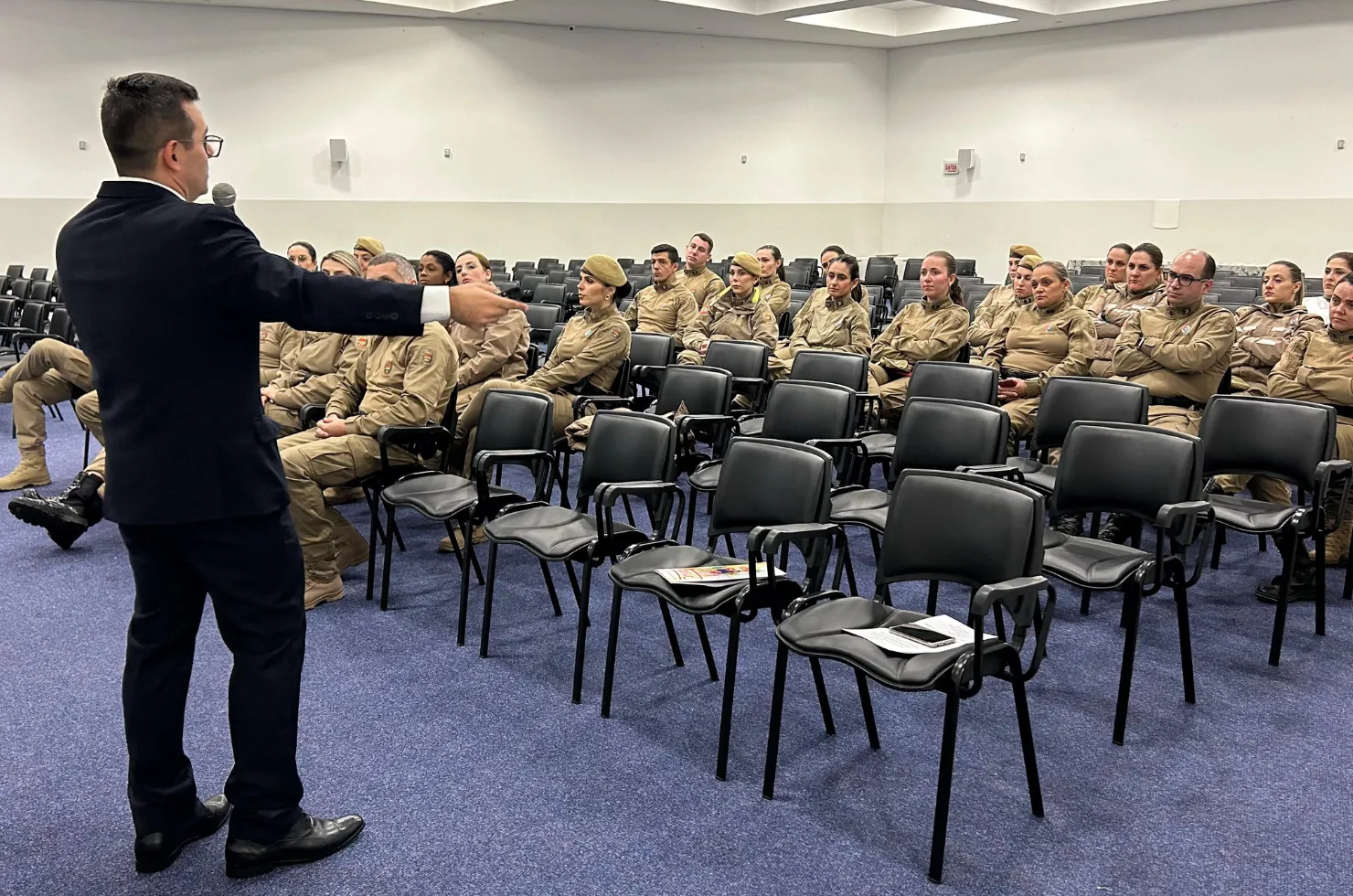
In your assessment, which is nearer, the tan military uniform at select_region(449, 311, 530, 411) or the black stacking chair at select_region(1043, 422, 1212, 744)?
the black stacking chair at select_region(1043, 422, 1212, 744)

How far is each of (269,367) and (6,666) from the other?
9.62ft

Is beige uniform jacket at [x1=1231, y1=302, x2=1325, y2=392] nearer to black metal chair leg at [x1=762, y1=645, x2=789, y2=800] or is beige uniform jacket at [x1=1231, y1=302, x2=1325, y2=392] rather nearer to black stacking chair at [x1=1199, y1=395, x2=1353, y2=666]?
black stacking chair at [x1=1199, y1=395, x2=1353, y2=666]

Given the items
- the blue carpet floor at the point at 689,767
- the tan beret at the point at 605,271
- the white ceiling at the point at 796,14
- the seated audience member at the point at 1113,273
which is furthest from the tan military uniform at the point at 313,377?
the white ceiling at the point at 796,14

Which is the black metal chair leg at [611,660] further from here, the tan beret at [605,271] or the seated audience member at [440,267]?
the seated audience member at [440,267]

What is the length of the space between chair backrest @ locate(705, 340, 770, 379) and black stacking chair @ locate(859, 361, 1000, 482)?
40.3 inches

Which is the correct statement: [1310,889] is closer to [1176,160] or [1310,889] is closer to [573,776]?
[573,776]

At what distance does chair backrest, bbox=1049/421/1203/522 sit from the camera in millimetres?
3150

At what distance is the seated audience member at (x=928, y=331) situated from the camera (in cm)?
575

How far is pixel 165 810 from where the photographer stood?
85.6 inches

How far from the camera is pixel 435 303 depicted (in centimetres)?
189

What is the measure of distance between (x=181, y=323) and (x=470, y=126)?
12238mm

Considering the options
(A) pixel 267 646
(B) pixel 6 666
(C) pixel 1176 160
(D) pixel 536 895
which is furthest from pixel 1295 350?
(C) pixel 1176 160

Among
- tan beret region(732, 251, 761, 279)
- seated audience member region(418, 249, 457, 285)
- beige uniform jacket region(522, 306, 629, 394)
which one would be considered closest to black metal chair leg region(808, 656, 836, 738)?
beige uniform jacket region(522, 306, 629, 394)

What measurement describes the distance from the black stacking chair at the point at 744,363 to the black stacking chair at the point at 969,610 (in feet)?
9.04
